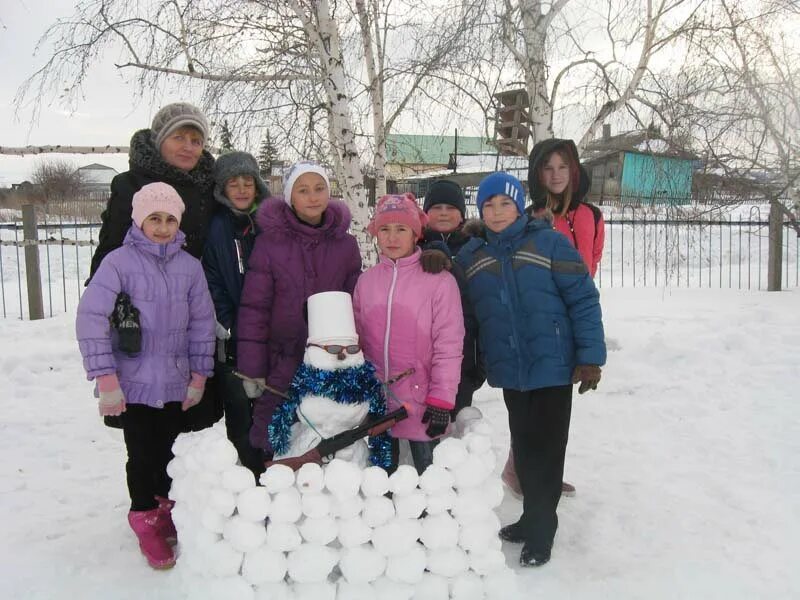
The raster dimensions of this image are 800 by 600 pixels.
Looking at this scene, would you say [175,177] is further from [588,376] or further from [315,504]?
[588,376]

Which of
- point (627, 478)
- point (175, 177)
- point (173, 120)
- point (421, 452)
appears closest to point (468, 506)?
point (421, 452)

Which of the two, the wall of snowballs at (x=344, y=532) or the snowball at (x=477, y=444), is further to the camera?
the snowball at (x=477, y=444)

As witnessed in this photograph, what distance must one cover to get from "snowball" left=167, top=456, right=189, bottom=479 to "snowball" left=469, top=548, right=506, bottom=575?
1.19m

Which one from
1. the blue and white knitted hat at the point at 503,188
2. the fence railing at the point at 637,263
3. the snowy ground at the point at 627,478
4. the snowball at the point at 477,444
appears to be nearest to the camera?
the snowball at the point at 477,444

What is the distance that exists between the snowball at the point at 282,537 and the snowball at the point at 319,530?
0.04m

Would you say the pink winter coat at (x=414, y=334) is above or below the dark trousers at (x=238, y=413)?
above

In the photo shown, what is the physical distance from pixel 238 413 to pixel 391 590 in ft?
3.99

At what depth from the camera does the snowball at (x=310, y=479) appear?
220cm

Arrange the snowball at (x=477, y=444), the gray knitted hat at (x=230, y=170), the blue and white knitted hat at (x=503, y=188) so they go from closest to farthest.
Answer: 1. the snowball at (x=477, y=444)
2. the blue and white knitted hat at (x=503, y=188)
3. the gray knitted hat at (x=230, y=170)

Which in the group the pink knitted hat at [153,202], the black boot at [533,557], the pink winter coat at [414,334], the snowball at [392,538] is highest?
the pink knitted hat at [153,202]

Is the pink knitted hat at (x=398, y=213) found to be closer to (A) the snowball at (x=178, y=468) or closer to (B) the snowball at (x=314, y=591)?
(A) the snowball at (x=178, y=468)

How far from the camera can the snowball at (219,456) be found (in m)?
2.22

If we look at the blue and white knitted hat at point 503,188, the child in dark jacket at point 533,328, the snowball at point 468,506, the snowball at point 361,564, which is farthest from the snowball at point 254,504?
the blue and white knitted hat at point 503,188

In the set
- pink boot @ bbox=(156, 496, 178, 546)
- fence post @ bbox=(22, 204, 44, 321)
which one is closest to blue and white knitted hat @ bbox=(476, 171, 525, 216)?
pink boot @ bbox=(156, 496, 178, 546)
